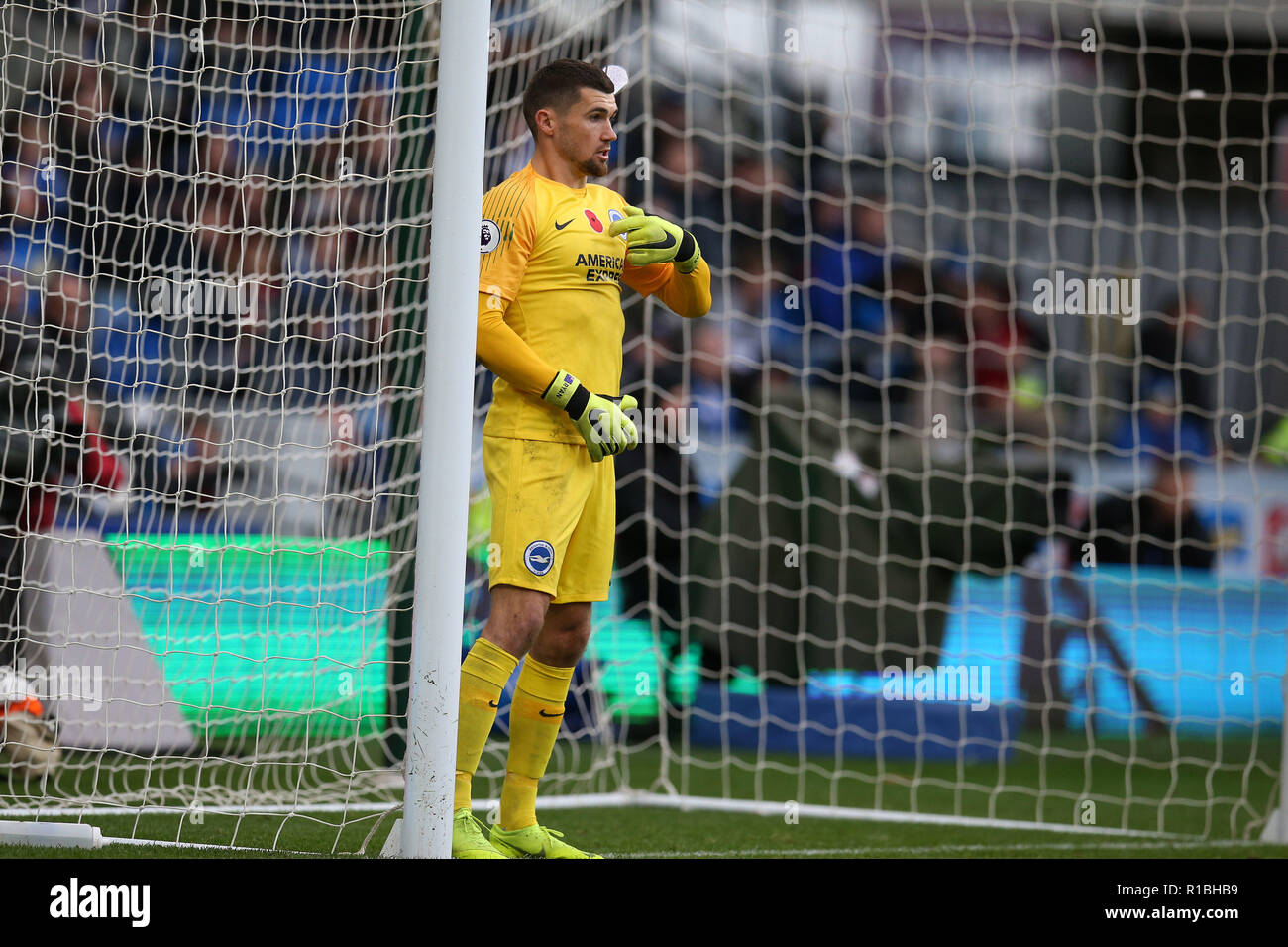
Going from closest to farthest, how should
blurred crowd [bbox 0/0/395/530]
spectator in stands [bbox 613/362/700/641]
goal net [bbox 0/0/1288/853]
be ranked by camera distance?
blurred crowd [bbox 0/0/395/530], goal net [bbox 0/0/1288/853], spectator in stands [bbox 613/362/700/641]

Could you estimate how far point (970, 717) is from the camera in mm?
6652

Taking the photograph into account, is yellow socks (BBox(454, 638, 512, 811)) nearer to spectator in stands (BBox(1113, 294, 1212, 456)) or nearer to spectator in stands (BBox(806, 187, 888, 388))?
spectator in stands (BBox(806, 187, 888, 388))

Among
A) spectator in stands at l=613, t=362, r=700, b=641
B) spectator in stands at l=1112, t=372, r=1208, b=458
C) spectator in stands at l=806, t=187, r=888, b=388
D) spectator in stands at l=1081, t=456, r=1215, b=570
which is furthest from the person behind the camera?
spectator in stands at l=1112, t=372, r=1208, b=458

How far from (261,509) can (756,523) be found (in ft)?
8.28

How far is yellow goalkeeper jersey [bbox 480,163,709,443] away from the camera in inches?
137

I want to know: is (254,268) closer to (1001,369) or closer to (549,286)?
(549,286)

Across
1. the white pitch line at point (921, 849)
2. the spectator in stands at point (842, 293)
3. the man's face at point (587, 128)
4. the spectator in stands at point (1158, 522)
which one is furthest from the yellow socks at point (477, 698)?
the spectator in stands at point (1158, 522)

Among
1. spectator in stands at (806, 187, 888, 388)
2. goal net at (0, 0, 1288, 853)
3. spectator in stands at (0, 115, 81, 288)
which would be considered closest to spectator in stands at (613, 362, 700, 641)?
goal net at (0, 0, 1288, 853)

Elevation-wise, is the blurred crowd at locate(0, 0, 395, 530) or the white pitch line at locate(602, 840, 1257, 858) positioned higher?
the blurred crowd at locate(0, 0, 395, 530)

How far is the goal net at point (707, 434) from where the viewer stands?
15.5 feet

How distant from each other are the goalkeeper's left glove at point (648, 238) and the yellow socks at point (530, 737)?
101 cm

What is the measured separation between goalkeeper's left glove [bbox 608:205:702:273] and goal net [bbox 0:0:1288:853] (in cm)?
91

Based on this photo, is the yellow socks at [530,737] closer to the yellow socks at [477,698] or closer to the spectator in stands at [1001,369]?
the yellow socks at [477,698]
